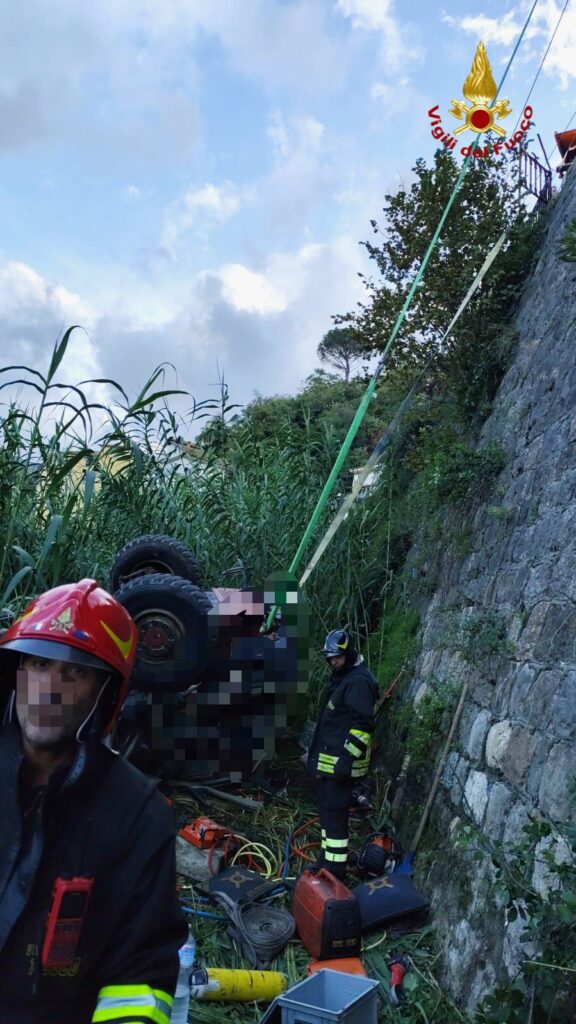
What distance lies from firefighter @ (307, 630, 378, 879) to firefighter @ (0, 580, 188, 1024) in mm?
4049

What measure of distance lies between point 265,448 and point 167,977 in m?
7.82

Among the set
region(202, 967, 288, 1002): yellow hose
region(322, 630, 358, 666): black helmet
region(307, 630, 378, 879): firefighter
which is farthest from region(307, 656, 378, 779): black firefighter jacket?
region(202, 967, 288, 1002): yellow hose

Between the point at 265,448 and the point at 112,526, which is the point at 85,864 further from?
the point at 265,448

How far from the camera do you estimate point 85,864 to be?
1.58 meters

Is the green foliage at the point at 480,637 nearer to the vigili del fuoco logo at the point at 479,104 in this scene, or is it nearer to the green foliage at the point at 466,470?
the green foliage at the point at 466,470

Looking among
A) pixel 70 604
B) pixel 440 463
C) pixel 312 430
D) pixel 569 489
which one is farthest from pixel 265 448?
pixel 70 604

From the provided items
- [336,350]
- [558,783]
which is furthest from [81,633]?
[336,350]

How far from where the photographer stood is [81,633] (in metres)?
→ 1.72

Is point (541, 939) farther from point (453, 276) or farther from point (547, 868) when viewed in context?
point (453, 276)

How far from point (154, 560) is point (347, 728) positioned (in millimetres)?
1923

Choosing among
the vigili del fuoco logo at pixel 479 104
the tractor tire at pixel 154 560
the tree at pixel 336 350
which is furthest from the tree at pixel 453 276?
the tree at pixel 336 350

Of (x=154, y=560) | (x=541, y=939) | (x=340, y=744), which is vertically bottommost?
(x=541, y=939)

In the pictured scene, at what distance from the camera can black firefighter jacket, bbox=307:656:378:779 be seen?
223 inches

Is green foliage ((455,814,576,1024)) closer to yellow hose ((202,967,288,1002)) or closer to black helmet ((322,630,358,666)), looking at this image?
yellow hose ((202,967,288,1002))
